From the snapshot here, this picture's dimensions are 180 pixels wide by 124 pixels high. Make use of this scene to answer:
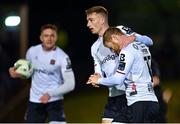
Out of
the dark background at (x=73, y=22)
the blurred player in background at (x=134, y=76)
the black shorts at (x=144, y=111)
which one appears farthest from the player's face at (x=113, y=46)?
the dark background at (x=73, y=22)

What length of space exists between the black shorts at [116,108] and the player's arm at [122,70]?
2.21 feet

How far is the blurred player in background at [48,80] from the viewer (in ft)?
29.8

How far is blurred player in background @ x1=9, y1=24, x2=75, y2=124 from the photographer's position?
9.08 metres

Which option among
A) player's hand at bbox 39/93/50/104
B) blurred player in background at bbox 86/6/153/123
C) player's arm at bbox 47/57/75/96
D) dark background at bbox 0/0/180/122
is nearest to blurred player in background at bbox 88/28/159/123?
blurred player in background at bbox 86/6/153/123

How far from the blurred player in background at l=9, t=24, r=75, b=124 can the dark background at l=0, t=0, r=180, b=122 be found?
202 centimetres

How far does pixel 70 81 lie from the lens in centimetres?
905

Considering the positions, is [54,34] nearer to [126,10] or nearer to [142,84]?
[142,84]

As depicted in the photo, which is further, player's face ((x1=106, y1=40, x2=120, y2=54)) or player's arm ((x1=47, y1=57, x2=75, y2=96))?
player's arm ((x1=47, y1=57, x2=75, y2=96))

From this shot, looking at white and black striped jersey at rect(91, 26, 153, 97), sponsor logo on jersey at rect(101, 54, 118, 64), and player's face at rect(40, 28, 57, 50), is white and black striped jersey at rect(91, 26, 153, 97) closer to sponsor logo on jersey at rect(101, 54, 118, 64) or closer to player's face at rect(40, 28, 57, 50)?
sponsor logo on jersey at rect(101, 54, 118, 64)

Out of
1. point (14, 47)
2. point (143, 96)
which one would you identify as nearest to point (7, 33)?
point (14, 47)

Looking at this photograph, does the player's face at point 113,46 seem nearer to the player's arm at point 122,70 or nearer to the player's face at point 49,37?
the player's arm at point 122,70

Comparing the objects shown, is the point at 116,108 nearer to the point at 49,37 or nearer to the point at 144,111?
the point at 144,111

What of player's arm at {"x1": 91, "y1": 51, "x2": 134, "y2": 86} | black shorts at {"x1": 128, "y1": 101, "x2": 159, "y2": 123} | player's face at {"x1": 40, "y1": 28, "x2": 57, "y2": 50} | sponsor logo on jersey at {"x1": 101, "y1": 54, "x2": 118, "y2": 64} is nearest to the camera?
player's arm at {"x1": 91, "y1": 51, "x2": 134, "y2": 86}

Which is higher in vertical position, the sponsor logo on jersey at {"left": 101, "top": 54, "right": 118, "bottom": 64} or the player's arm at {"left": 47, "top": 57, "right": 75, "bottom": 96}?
the sponsor logo on jersey at {"left": 101, "top": 54, "right": 118, "bottom": 64}
